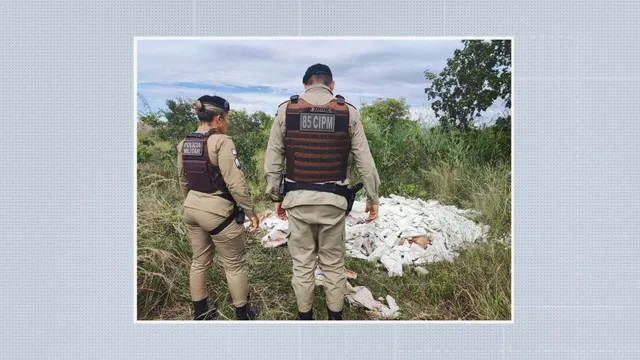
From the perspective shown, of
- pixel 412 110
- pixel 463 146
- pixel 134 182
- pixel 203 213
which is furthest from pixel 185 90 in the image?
pixel 463 146

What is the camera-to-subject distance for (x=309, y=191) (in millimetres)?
2852

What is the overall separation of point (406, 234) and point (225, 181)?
7.46 ft

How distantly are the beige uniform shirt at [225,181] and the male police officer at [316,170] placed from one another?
0.22 m

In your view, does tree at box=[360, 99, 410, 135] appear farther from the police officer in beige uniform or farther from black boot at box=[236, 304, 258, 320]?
black boot at box=[236, 304, 258, 320]

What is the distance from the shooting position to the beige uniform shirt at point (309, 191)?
9.32ft

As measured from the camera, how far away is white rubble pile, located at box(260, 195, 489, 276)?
3922 mm

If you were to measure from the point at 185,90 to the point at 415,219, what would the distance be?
2806 millimetres

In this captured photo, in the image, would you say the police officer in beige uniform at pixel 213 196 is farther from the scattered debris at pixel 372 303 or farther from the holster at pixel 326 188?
the scattered debris at pixel 372 303

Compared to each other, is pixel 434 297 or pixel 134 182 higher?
pixel 134 182

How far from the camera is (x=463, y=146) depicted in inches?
179

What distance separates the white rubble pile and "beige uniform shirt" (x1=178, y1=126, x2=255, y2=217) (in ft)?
4.94

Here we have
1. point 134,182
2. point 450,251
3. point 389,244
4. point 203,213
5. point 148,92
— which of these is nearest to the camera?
point 203,213

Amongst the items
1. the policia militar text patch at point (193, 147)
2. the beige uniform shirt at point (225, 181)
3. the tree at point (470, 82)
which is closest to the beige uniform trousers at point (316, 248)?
the beige uniform shirt at point (225, 181)
